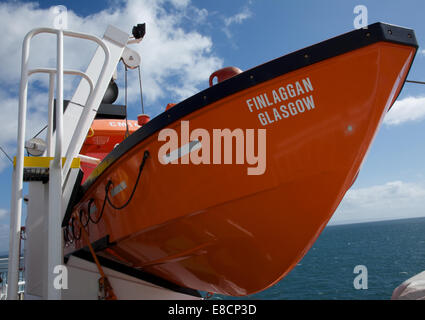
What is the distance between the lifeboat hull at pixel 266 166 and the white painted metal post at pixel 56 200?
0.55 meters

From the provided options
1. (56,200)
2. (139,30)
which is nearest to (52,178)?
(56,200)

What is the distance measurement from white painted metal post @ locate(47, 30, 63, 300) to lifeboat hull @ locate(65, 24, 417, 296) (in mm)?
551

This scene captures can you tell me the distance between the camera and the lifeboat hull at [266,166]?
218 centimetres

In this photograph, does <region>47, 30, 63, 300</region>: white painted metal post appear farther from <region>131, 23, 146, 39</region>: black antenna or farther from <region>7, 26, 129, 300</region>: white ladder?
<region>131, 23, 146, 39</region>: black antenna

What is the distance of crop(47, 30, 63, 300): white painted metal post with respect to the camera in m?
2.48

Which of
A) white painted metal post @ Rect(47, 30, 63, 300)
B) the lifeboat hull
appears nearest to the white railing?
white painted metal post @ Rect(47, 30, 63, 300)

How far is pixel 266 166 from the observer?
95.5 inches

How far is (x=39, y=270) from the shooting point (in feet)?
10.0

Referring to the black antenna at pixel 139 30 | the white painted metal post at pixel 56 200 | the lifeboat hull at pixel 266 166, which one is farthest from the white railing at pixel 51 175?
the black antenna at pixel 139 30

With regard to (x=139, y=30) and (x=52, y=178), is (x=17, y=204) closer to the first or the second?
(x=52, y=178)
